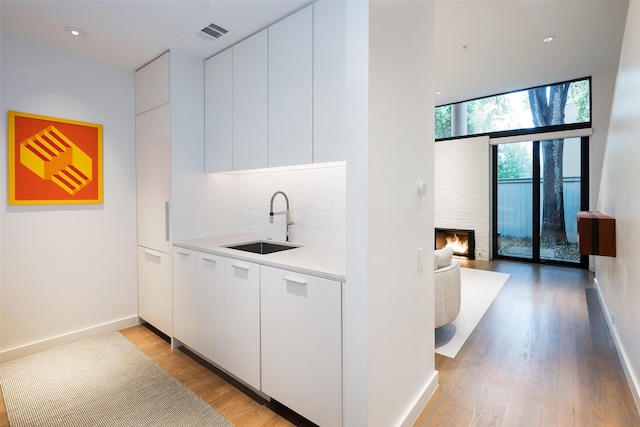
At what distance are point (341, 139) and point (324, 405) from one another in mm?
1480

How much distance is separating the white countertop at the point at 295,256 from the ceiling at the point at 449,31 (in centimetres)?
166

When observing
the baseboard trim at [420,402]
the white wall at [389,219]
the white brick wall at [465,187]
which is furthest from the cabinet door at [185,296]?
the white brick wall at [465,187]

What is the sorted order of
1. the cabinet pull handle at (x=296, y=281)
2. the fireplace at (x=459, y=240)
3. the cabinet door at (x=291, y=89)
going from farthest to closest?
the fireplace at (x=459, y=240) < the cabinet door at (x=291, y=89) < the cabinet pull handle at (x=296, y=281)

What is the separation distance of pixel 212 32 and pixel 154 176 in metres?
1.37

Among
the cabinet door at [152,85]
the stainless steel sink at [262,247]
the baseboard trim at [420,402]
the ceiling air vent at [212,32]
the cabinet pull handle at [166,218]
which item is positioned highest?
the ceiling air vent at [212,32]

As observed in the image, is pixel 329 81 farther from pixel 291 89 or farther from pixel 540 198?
pixel 540 198

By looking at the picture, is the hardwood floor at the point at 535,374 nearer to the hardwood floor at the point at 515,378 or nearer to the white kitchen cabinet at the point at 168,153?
the hardwood floor at the point at 515,378

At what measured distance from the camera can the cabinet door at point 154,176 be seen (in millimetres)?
2809

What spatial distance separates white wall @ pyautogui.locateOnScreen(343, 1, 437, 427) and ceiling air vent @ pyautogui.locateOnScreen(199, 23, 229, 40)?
1.45 metres

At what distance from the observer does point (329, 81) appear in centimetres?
198

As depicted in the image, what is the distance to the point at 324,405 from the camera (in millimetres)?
1639

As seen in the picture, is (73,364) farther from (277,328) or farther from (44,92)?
(44,92)

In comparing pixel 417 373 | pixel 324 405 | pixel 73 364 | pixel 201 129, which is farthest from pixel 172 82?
pixel 417 373

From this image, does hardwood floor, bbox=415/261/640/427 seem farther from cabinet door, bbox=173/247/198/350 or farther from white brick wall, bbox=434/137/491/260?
white brick wall, bbox=434/137/491/260
